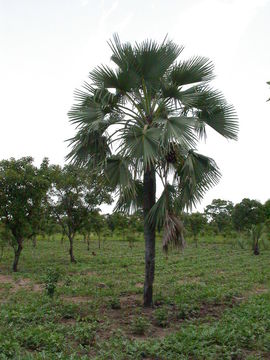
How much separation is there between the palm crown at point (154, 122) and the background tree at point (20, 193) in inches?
306

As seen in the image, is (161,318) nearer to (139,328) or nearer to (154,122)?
(139,328)

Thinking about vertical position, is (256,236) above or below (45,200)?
below

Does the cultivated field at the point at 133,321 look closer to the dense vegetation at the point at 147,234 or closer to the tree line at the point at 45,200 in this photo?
the dense vegetation at the point at 147,234

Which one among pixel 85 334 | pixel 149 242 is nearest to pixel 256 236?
pixel 149 242

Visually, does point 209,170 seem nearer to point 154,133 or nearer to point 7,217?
point 154,133

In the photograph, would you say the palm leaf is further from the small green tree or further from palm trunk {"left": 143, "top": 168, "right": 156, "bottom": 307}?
the small green tree

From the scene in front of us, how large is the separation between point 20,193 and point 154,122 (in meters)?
9.55

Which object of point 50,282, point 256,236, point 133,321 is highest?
point 256,236

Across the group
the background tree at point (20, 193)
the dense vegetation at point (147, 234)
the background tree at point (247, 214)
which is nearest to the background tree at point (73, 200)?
the background tree at point (20, 193)

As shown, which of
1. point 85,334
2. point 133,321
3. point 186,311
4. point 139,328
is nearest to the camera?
point 85,334

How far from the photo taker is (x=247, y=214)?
36.7 m

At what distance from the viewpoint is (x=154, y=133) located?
775 centimetres

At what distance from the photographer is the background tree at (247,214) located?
119ft

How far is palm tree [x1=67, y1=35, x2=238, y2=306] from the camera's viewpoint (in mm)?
A: 7820
